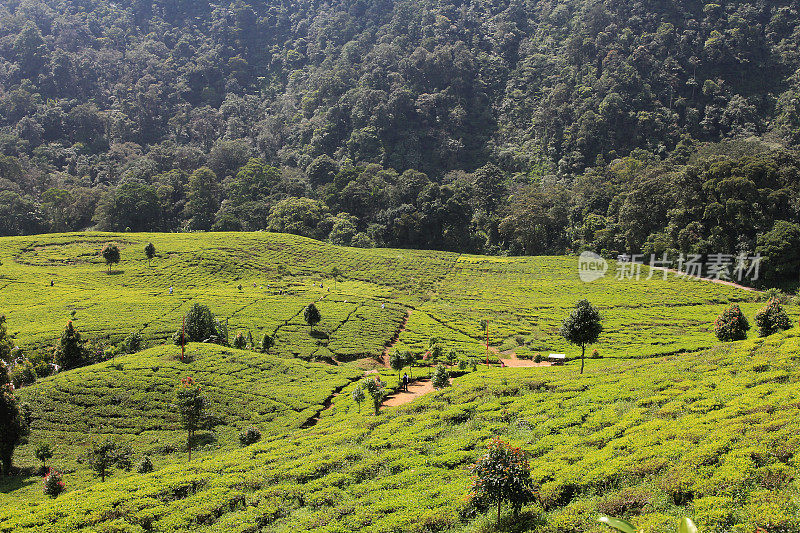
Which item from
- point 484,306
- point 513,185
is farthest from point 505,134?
point 484,306

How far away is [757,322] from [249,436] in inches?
1318

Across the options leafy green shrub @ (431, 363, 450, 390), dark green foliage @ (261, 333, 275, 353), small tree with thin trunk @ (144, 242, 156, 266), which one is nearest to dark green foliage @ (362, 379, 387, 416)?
leafy green shrub @ (431, 363, 450, 390)

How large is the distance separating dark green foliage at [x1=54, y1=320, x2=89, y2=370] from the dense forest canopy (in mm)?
63351

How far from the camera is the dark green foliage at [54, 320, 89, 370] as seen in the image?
35.9 meters

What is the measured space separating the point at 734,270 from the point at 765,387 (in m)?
60.0

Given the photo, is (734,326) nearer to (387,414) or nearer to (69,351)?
(387,414)

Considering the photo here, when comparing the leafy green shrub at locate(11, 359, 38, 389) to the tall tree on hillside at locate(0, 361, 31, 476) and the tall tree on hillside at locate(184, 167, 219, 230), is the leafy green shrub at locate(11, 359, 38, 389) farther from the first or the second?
the tall tree on hillside at locate(184, 167, 219, 230)

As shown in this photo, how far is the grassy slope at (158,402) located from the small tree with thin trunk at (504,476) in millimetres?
20225

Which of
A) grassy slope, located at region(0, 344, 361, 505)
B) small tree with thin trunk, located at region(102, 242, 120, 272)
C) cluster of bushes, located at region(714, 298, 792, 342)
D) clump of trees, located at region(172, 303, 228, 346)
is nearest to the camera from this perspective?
grassy slope, located at region(0, 344, 361, 505)

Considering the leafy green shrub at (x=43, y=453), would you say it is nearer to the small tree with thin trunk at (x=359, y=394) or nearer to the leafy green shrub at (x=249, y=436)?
the leafy green shrub at (x=249, y=436)

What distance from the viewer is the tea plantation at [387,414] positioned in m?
13.8

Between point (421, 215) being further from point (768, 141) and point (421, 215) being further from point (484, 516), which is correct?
point (484, 516)

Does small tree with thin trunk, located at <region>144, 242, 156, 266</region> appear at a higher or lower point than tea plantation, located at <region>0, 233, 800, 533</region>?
higher

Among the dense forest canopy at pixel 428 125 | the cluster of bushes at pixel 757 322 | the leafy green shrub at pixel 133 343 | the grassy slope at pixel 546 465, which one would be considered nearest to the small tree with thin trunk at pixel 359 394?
the grassy slope at pixel 546 465
